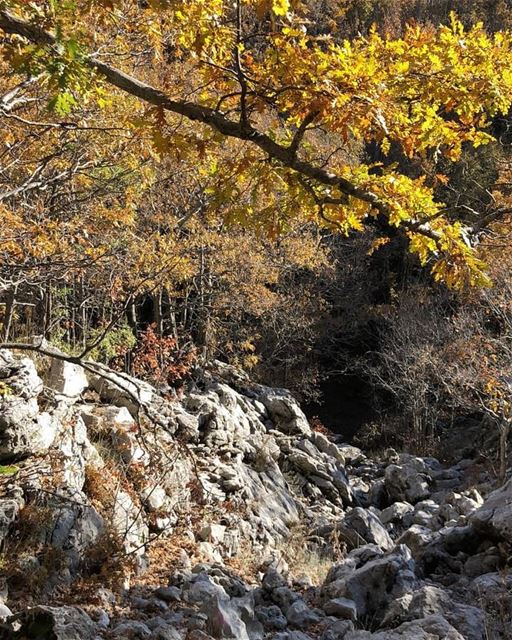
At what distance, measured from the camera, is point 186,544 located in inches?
290

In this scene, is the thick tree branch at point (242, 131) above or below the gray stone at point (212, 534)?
above

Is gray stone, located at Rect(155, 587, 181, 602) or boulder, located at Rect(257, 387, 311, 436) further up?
gray stone, located at Rect(155, 587, 181, 602)

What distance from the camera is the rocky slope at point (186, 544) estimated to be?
483 cm

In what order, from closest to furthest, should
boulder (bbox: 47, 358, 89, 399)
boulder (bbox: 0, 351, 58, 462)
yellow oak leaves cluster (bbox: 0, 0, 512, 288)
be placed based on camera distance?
yellow oak leaves cluster (bbox: 0, 0, 512, 288)
boulder (bbox: 0, 351, 58, 462)
boulder (bbox: 47, 358, 89, 399)

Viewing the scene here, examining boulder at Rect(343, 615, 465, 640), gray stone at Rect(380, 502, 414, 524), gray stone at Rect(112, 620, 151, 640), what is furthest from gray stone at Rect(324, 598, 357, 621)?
gray stone at Rect(380, 502, 414, 524)

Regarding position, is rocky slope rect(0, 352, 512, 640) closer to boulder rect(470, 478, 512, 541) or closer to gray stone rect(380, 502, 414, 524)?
boulder rect(470, 478, 512, 541)

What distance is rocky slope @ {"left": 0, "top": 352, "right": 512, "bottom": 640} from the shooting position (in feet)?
15.9

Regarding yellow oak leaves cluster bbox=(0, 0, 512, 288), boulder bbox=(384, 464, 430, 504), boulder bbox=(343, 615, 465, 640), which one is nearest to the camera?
yellow oak leaves cluster bbox=(0, 0, 512, 288)

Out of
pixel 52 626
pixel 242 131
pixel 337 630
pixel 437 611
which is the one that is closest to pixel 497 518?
pixel 437 611

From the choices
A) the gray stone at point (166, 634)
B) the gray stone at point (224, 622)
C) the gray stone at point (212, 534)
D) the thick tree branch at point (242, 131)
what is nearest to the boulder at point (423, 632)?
the gray stone at point (224, 622)

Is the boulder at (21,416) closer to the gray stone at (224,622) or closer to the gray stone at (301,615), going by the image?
the gray stone at (224,622)

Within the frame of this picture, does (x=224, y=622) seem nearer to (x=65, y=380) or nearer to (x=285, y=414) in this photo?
(x=65, y=380)

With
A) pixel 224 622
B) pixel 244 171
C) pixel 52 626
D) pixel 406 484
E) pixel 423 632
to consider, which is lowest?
pixel 406 484

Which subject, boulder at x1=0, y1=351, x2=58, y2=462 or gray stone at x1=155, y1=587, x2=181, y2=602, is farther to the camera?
boulder at x1=0, y1=351, x2=58, y2=462
